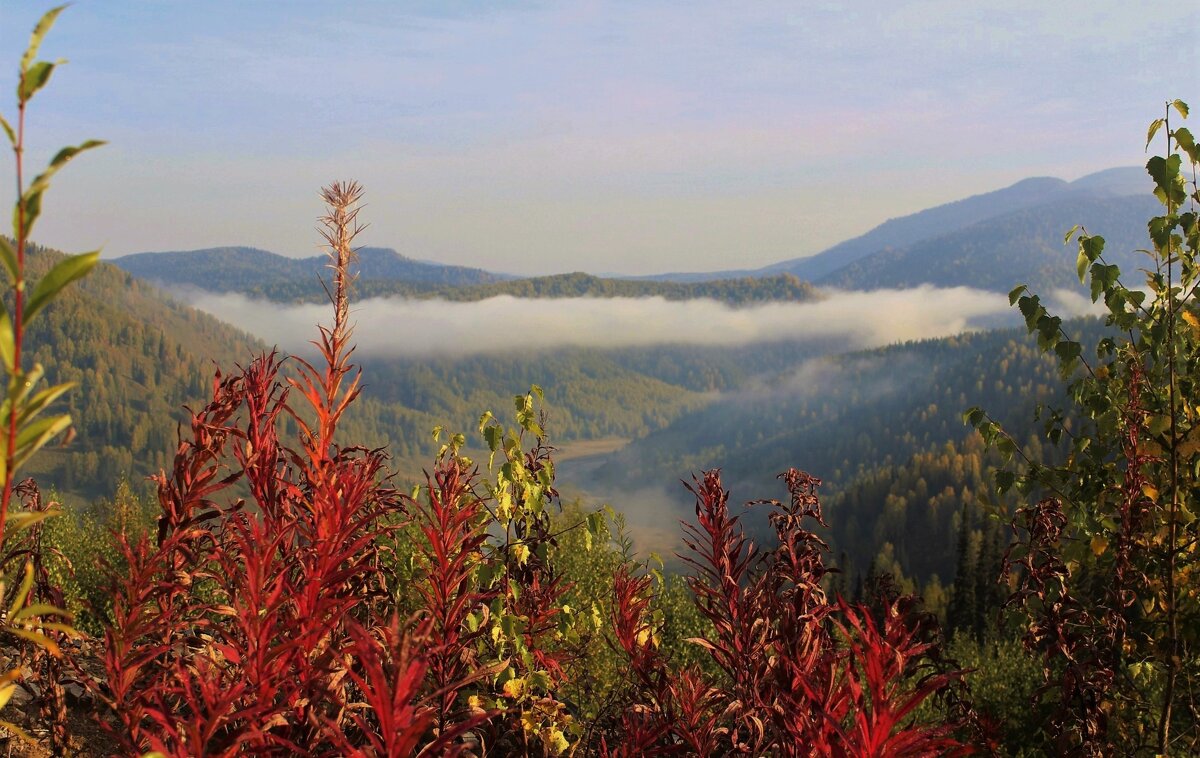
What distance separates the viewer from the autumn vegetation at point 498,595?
180 cm

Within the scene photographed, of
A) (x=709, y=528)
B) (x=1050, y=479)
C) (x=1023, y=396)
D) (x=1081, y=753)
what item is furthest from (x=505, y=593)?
(x=1023, y=396)

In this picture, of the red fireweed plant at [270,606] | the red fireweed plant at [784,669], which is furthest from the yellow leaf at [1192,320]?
the red fireweed plant at [270,606]

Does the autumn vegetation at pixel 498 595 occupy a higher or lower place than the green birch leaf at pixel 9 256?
lower

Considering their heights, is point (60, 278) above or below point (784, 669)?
above

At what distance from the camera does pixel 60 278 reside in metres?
1.16

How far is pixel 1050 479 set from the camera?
4.93 m

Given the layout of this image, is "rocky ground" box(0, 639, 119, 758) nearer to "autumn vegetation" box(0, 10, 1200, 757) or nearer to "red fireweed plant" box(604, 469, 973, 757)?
"autumn vegetation" box(0, 10, 1200, 757)

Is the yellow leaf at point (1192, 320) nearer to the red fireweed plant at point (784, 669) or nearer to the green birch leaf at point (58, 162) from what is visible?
the red fireweed plant at point (784, 669)

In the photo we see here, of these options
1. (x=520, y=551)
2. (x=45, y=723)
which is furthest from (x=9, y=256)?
(x=45, y=723)

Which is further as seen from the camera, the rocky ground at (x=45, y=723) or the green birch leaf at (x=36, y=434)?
the rocky ground at (x=45, y=723)

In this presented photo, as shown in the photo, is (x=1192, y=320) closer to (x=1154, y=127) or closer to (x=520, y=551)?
(x=1154, y=127)

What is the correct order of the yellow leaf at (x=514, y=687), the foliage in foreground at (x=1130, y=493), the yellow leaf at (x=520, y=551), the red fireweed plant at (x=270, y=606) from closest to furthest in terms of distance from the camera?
the red fireweed plant at (x=270, y=606) → the yellow leaf at (x=514, y=687) → the yellow leaf at (x=520, y=551) → the foliage in foreground at (x=1130, y=493)

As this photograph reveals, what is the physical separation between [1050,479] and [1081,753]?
5.42ft

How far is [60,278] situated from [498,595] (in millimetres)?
2709
